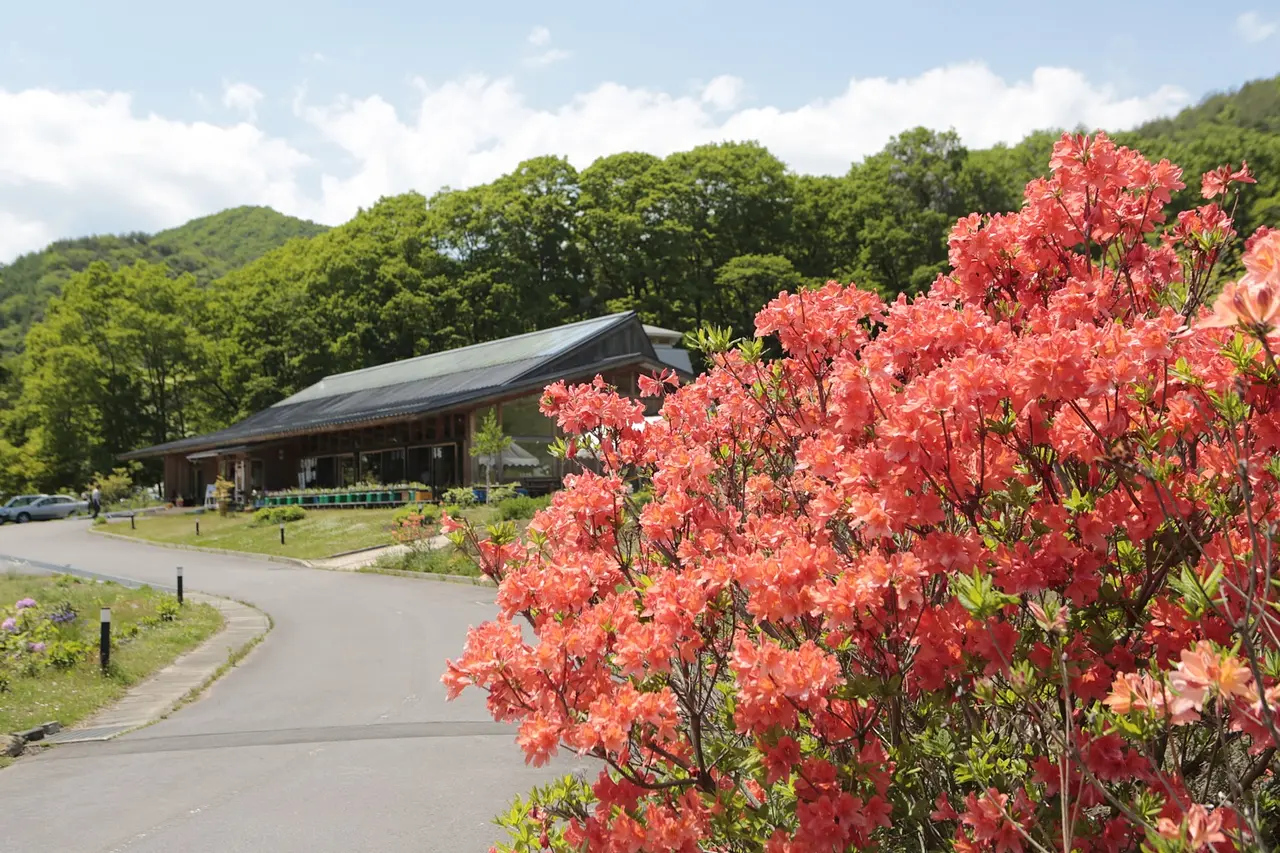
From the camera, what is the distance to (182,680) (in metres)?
12.6

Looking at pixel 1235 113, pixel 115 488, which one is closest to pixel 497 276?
pixel 115 488

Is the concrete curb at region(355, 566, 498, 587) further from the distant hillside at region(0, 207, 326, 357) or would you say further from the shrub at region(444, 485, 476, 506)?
the distant hillside at region(0, 207, 326, 357)

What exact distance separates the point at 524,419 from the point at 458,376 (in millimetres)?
6655

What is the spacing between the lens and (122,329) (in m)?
59.8

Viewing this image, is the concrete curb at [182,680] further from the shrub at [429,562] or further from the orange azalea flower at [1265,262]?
the orange azalea flower at [1265,262]

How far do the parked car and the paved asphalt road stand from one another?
41722 mm

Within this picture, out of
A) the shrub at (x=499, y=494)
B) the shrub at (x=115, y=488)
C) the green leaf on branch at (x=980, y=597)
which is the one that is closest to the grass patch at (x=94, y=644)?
the green leaf on branch at (x=980, y=597)

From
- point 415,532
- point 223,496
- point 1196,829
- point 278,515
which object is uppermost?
point 223,496

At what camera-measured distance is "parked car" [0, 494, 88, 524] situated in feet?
161

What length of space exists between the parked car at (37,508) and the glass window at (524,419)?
28.6 m

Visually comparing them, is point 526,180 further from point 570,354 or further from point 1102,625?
point 1102,625

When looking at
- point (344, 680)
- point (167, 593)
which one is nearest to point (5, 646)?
point (344, 680)

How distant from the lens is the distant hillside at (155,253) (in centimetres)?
9544

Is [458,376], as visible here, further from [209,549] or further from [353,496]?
[209,549]
